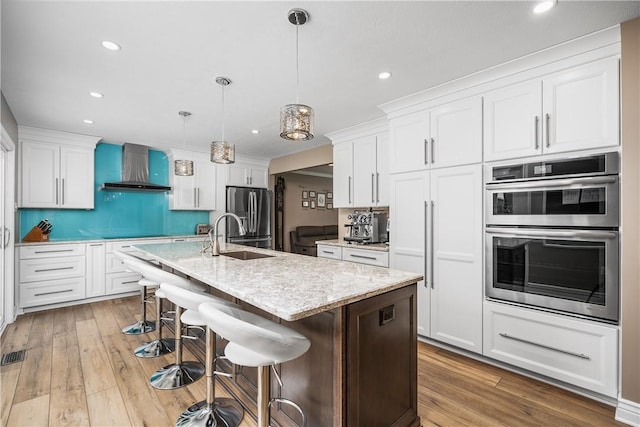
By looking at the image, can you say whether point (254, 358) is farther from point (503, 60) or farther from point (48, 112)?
point (48, 112)

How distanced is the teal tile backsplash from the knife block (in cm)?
14

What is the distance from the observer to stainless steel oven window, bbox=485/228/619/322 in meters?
1.93

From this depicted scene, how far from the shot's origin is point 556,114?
85.0 inches

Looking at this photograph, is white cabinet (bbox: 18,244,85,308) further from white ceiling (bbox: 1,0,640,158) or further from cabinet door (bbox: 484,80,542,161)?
cabinet door (bbox: 484,80,542,161)

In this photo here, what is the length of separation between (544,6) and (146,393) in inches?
140

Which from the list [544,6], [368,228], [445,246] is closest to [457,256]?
[445,246]

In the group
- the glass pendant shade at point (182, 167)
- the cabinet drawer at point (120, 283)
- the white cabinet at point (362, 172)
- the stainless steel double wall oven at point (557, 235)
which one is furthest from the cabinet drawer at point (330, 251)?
the cabinet drawer at point (120, 283)

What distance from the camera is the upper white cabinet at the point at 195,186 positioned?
5.26 meters

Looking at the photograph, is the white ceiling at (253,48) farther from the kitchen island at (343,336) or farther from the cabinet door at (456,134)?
the kitchen island at (343,336)

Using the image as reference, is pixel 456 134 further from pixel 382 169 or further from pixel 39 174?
pixel 39 174

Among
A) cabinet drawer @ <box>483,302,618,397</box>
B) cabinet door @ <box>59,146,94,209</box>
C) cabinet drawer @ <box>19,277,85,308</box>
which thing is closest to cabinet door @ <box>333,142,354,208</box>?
cabinet drawer @ <box>483,302,618,397</box>

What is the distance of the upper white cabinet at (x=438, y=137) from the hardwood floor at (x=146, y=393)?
1788 mm

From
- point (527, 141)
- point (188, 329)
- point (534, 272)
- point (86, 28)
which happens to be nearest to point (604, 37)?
point (527, 141)

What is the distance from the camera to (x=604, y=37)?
6.41ft
